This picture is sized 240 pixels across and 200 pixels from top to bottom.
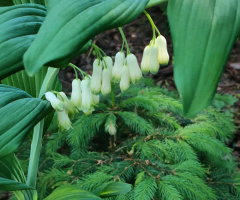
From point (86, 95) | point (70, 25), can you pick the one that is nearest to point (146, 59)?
point (86, 95)

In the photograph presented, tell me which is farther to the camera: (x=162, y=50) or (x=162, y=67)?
(x=162, y=67)

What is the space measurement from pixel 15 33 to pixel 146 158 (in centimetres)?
111

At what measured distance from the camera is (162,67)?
3414mm

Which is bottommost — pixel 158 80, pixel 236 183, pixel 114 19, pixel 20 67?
pixel 158 80

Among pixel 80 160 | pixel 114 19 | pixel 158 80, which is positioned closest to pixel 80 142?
pixel 80 160

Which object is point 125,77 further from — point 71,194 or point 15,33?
point 71,194

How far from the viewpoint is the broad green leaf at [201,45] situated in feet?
1.72

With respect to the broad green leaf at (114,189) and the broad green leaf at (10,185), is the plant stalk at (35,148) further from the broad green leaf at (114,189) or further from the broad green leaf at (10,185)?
the broad green leaf at (114,189)

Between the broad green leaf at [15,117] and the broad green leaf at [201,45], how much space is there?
0.44 m

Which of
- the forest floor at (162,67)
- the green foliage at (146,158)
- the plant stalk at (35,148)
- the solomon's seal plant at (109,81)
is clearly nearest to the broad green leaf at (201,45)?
the solomon's seal plant at (109,81)

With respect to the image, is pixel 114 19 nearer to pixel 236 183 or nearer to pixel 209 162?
pixel 236 183

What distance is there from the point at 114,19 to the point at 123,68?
1.20ft

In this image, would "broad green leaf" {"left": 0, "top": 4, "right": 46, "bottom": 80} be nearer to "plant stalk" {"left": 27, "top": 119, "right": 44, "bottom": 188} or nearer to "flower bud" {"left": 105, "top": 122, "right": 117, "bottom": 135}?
"plant stalk" {"left": 27, "top": 119, "right": 44, "bottom": 188}

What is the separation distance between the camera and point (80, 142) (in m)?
1.74
